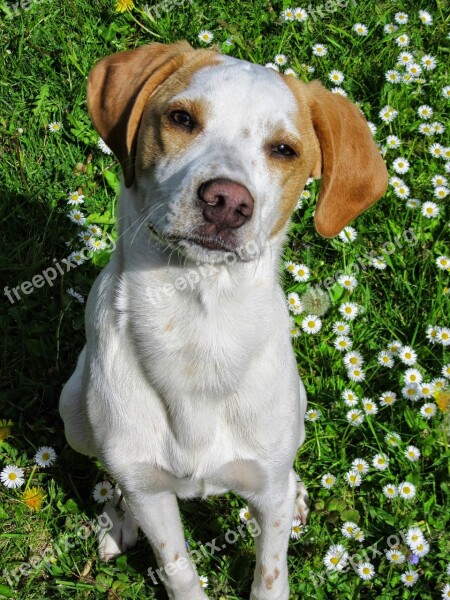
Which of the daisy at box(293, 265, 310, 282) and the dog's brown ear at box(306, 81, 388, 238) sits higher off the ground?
the dog's brown ear at box(306, 81, 388, 238)

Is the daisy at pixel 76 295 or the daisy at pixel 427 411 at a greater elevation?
the daisy at pixel 427 411

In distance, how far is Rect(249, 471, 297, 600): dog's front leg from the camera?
3682 mm

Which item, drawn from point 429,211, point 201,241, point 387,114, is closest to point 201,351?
point 201,241

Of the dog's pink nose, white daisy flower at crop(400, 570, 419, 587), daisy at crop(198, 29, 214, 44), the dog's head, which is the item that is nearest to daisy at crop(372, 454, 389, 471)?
white daisy flower at crop(400, 570, 419, 587)

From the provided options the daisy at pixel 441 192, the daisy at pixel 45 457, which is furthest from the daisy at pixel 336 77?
the daisy at pixel 45 457

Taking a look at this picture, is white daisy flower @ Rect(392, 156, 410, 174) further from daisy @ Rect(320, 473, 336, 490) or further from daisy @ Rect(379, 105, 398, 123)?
daisy @ Rect(320, 473, 336, 490)

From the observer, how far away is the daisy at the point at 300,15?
611 centimetres

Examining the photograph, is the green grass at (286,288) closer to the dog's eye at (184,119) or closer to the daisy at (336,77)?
the daisy at (336,77)

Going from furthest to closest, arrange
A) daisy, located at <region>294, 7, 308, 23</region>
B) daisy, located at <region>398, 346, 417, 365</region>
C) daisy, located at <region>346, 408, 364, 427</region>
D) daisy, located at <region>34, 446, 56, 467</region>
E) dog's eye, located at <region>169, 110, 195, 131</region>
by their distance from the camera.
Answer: daisy, located at <region>294, 7, 308, 23</region>
daisy, located at <region>398, 346, 417, 365</region>
daisy, located at <region>346, 408, 364, 427</region>
daisy, located at <region>34, 446, 56, 467</region>
dog's eye, located at <region>169, 110, 195, 131</region>

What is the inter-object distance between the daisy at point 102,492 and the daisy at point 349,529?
1.20m

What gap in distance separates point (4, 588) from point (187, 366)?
1642 mm

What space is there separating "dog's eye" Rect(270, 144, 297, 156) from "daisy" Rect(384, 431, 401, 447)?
1.98 metres

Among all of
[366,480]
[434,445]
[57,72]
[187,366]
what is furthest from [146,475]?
[57,72]

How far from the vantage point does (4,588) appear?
4.21 metres
